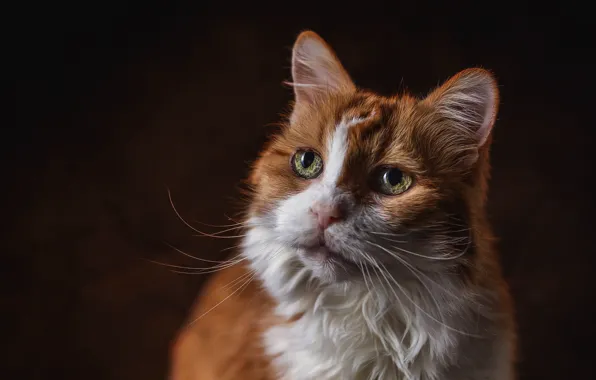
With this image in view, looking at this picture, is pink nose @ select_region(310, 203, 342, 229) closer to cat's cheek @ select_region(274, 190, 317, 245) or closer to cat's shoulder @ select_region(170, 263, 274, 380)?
cat's cheek @ select_region(274, 190, 317, 245)

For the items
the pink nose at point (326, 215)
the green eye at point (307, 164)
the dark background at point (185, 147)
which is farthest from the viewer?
the dark background at point (185, 147)

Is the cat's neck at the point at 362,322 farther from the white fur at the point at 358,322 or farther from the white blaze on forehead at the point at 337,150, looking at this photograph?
the white blaze on forehead at the point at 337,150

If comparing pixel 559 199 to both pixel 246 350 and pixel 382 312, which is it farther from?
pixel 246 350

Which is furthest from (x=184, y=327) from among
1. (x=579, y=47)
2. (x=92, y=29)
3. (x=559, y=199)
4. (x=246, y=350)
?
(x=579, y=47)

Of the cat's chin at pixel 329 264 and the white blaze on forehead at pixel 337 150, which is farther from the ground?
the white blaze on forehead at pixel 337 150

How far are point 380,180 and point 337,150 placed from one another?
0.09 metres

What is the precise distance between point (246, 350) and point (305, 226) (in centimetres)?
32

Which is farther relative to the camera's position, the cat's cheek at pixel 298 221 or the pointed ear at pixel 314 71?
the pointed ear at pixel 314 71

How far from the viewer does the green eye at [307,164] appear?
Answer: 42.7 inches

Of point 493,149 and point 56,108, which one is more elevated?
point 493,149

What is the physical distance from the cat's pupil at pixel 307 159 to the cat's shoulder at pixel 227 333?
243mm

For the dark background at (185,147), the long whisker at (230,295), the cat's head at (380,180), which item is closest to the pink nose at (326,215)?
the cat's head at (380,180)

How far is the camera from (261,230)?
1115mm

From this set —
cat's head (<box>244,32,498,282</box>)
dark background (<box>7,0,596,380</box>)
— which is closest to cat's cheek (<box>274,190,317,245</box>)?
cat's head (<box>244,32,498,282</box>)
